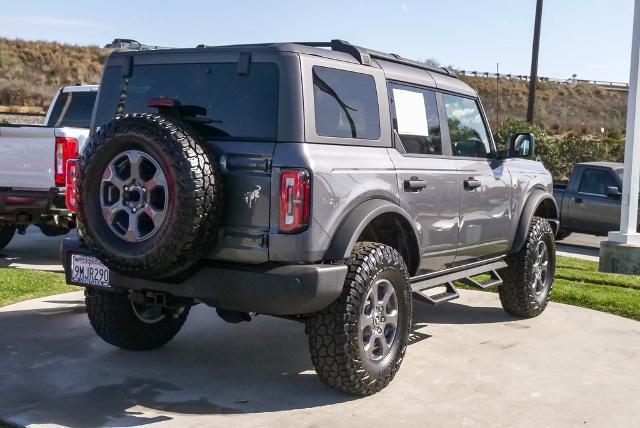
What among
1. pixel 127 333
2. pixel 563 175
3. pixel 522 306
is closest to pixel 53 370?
pixel 127 333

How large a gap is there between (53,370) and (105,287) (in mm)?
721

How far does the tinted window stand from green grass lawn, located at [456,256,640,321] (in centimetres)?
366

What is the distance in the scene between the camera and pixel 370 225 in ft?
17.2

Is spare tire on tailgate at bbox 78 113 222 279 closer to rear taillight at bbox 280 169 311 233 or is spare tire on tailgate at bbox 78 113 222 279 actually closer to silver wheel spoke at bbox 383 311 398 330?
rear taillight at bbox 280 169 311 233

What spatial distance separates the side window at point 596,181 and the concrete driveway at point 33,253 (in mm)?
9225

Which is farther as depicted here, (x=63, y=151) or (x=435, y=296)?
(x=63, y=151)

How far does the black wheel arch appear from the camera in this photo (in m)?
4.61

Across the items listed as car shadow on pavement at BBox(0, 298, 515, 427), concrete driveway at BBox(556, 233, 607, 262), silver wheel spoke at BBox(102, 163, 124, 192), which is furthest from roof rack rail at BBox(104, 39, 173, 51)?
concrete driveway at BBox(556, 233, 607, 262)

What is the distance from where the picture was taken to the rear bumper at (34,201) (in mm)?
8750

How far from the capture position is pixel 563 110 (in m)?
64.6

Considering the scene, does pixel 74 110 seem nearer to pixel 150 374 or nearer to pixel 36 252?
pixel 36 252

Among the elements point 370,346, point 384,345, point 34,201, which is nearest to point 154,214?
point 370,346

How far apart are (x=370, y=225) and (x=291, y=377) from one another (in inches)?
43.7

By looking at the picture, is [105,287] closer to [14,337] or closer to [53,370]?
[53,370]
